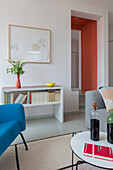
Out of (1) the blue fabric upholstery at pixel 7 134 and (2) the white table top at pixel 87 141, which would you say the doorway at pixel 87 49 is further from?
(1) the blue fabric upholstery at pixel 7 134

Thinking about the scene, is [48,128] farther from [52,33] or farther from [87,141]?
[52,33]

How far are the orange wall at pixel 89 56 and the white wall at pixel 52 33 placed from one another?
84 centimetres

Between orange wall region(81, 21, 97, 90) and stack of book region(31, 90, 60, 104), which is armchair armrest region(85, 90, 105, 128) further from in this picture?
orange wall region(81, 21, 97, 90)

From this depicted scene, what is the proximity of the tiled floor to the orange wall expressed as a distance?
6.03 ft

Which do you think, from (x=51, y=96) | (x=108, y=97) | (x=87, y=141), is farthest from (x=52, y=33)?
(x=87, y=141)

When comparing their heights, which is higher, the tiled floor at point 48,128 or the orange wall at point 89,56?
the orange wall at point 89,56

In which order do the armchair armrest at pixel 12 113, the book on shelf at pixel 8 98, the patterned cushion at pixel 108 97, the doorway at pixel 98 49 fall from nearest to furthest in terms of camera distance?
the armchair armrest at pixel 12 113 < the patterned cushion at pixel 108 97 < the book on shelf at pixel 8 98 < the doorway at pixel 98 49

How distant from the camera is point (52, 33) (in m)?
2.86

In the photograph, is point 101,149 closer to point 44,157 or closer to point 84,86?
point 44,157

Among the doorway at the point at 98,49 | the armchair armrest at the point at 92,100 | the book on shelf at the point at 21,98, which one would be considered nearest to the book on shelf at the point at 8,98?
the book on shelf at the point at 21,98

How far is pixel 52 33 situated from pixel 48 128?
219 cm

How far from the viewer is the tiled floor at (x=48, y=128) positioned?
192 cm

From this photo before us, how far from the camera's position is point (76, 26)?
4.61m

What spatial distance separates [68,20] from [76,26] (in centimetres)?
179
